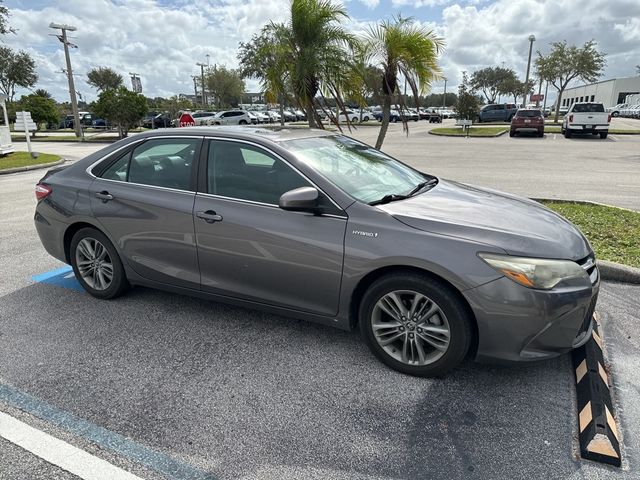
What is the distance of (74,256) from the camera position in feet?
14.3

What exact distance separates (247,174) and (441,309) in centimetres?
172

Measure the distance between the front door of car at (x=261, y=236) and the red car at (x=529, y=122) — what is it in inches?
969

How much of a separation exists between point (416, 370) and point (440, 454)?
2.19 ft

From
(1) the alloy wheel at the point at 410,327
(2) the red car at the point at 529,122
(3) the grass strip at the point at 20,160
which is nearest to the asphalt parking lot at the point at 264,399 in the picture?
(1) the alloy wheel at the point at 410,327

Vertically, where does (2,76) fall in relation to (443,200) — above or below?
above

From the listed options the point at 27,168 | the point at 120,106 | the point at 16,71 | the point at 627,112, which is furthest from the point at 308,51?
the point at 627,112

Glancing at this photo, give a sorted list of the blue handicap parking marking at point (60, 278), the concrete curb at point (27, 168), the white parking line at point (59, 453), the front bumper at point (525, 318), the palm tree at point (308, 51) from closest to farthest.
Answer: the white parking line at point (59, 453) < the front bumper at point (525, 318) < the blue handicap parking marking at point (60, 278) < the palm tree at point (308, 51) < the concrete curb at point (27, 168)

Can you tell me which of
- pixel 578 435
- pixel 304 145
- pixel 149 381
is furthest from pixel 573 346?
pixel 149 381

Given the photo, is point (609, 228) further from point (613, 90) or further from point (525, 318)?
point (613, 90)

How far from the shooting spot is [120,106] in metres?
26.4

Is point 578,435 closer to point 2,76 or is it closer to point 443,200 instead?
point 443,200

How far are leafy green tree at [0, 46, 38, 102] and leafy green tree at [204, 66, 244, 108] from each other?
59.8 feet

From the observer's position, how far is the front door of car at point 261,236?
123 inches

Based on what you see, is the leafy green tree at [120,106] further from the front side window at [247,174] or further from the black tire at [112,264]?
the front side window at [247,174]
